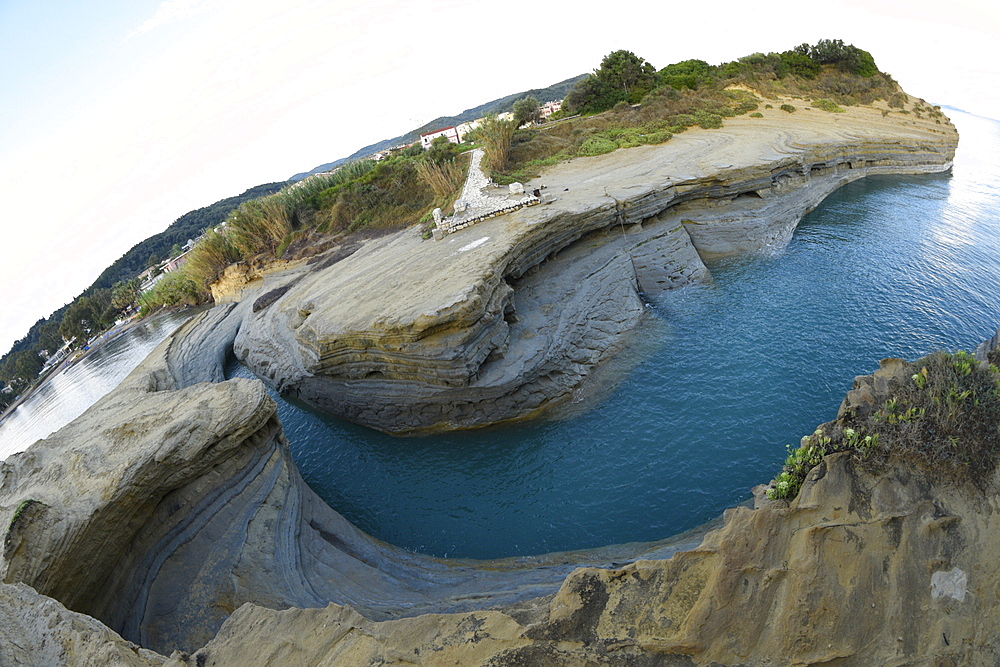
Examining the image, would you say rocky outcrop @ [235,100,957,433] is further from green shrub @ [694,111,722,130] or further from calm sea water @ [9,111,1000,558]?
green shrub @ [694,111,722,130]

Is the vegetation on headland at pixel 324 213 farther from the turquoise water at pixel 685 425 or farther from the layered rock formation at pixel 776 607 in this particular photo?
the layered rock formation at pixel 776 607

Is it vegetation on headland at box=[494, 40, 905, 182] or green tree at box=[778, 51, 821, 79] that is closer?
vegetation on headland at box=[494, 40, 905, 182]

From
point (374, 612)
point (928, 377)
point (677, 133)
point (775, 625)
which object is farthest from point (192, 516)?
point (677, 133)

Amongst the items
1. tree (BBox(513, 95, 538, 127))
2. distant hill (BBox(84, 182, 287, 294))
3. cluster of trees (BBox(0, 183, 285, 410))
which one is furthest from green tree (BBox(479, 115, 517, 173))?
distant hill (BBox(84, 182, 287, 294))

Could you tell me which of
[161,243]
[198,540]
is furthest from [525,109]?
[161,243]

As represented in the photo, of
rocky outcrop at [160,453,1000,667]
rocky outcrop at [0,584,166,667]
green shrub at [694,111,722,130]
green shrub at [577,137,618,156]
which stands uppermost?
green shrub at [577,137,618,156]

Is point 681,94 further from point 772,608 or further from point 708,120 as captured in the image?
point 772,608

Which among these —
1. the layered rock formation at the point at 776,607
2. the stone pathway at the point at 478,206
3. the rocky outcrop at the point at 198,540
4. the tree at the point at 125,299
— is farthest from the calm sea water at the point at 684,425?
the tree at the point at 125,299
